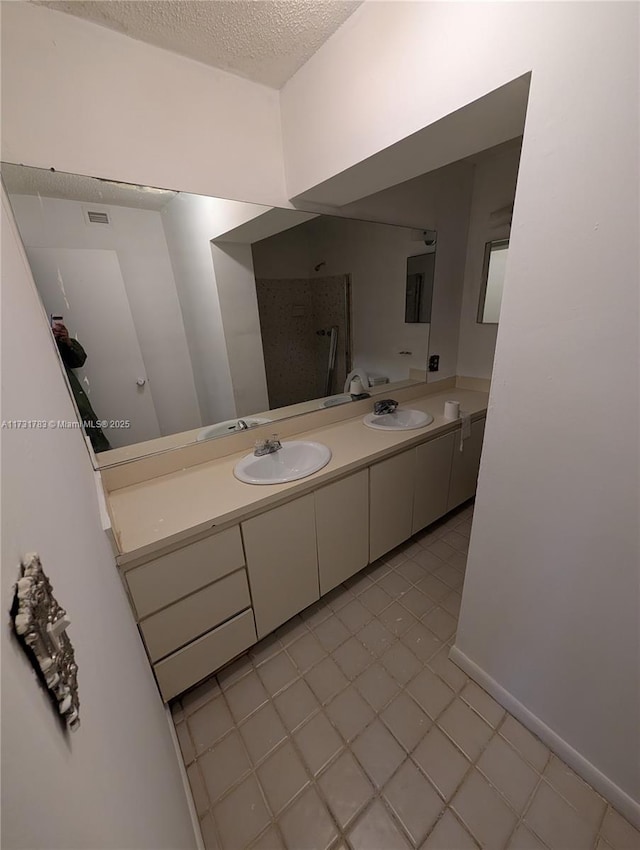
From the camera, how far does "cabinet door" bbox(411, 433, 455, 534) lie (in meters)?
1.77

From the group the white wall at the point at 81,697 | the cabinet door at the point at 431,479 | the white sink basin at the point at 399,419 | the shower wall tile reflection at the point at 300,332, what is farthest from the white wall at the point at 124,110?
the cabinet door at the point at 431,479

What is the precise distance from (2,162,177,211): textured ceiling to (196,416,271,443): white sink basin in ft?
2.97

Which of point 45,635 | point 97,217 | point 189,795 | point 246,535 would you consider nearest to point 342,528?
point 246,535

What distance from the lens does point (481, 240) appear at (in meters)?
2.13

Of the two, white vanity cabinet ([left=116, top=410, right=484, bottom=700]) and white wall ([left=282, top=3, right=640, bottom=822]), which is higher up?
white wall ([left=282, top=3, right=640, bottom=822])

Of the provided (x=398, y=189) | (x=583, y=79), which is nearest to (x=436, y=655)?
(x=583, y=79)

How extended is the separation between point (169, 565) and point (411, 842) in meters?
1.04

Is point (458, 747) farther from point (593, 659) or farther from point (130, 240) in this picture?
point (130, 240)

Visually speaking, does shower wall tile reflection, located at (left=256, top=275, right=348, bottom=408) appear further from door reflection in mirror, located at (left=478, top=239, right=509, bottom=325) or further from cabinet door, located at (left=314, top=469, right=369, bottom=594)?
door reflection in mirror, located at (left=478, top=239, right=509, bottom=325)

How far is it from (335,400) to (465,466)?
95 cm

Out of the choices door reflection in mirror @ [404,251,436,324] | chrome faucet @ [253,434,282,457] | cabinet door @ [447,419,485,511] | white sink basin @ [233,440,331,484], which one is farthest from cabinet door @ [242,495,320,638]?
door reflection in mirror @ [404,251,436,324]

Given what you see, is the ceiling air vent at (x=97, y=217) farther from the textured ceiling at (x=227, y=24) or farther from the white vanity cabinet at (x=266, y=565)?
the white vanity cabinet at (x=266, y=565)

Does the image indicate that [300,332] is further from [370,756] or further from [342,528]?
[370,756]

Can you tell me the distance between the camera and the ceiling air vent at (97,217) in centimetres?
111
